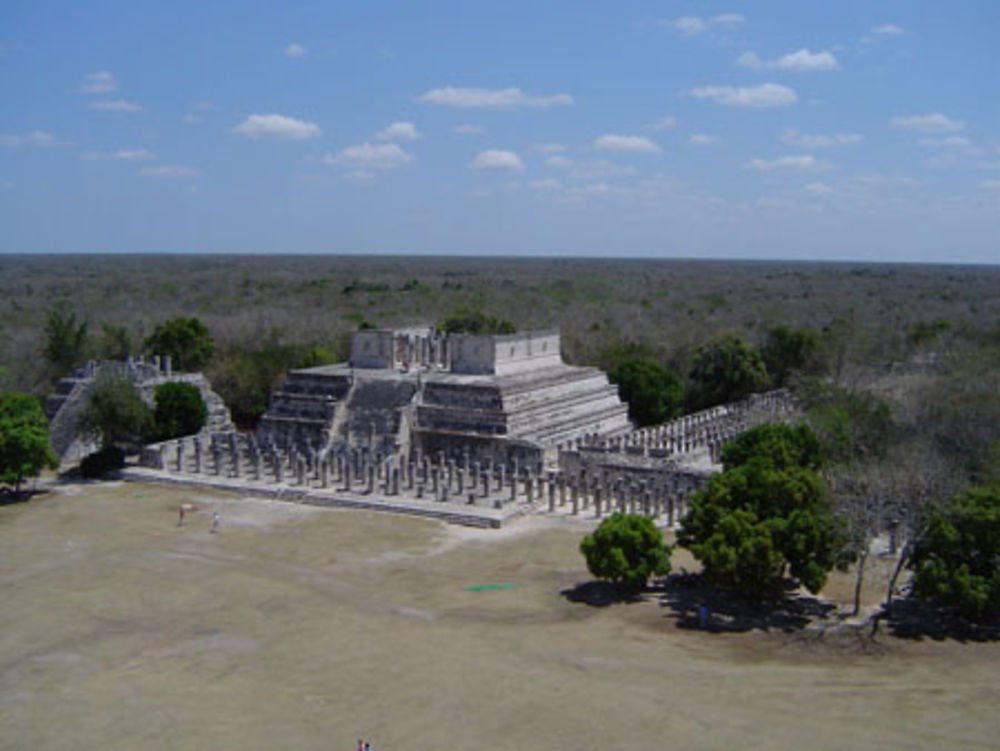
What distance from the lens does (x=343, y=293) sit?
291 feet

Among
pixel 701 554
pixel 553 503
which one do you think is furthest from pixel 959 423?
pixel 701 554

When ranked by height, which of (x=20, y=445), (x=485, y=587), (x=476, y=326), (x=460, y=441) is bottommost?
(x=485, y=587)

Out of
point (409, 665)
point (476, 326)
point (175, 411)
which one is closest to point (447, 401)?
point (175, 411)

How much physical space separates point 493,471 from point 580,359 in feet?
58.2

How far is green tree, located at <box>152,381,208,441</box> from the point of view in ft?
118

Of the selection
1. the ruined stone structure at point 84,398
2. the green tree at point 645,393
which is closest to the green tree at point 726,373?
the green tree at point 645,393

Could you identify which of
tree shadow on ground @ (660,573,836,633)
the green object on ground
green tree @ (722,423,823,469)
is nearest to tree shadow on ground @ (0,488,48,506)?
the green object on ground

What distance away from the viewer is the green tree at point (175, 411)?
118 ft

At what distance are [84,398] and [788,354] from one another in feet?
96.8

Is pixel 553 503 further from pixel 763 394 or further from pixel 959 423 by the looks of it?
pixel 763 394

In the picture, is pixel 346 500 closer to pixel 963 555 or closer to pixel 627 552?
pixel 627 552

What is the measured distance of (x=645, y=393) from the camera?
3959 cm

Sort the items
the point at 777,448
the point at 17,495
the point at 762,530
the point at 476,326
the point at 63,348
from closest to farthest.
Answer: the point at 762,530
the point at 777,448
the point at 17,495
the point at 63,348
the point at 476,326

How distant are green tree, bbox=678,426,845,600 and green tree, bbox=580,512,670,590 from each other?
667 millimetres
